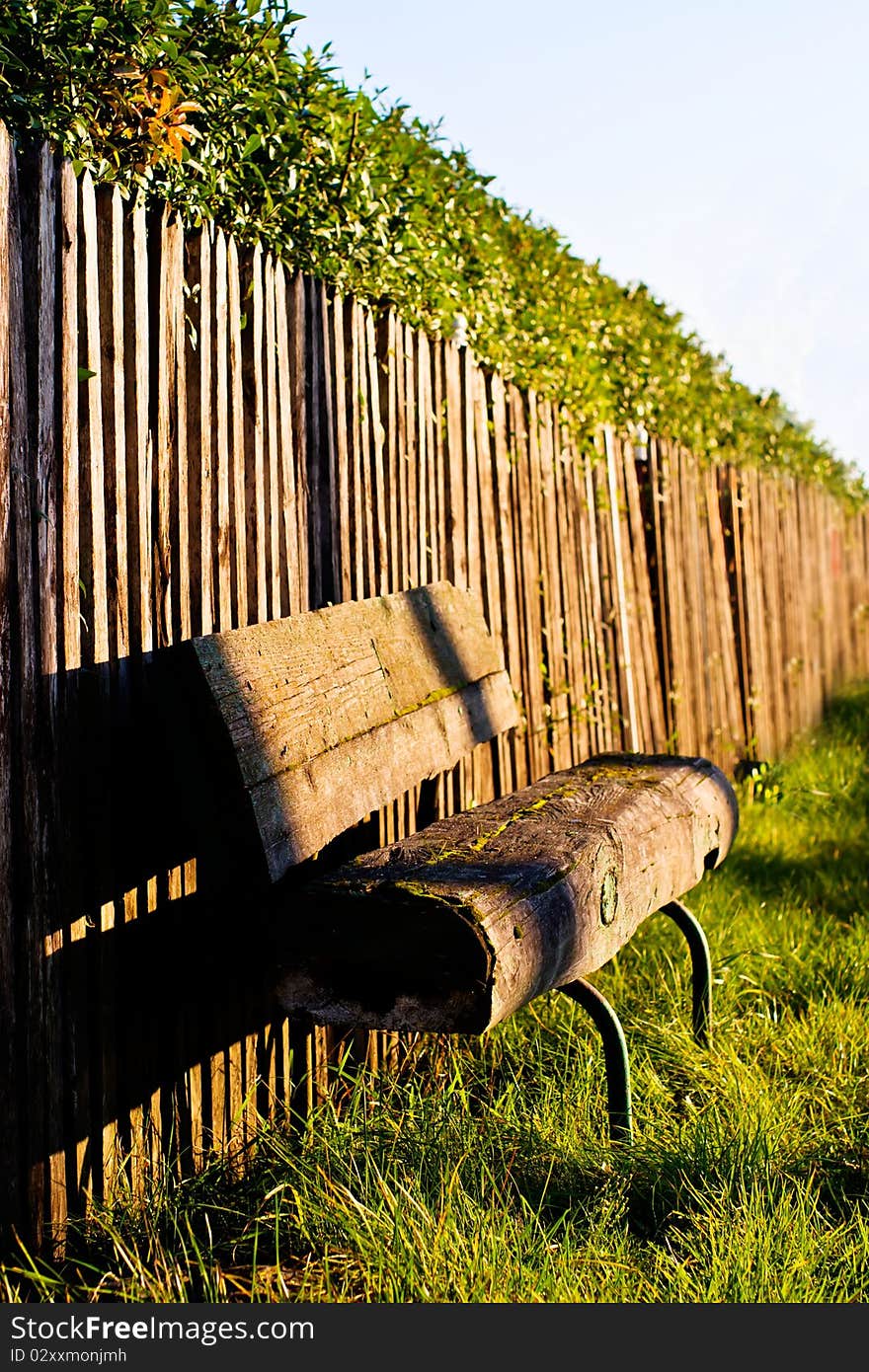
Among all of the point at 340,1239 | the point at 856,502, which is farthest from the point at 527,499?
the point at 856,502

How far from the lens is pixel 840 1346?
2.11 metres

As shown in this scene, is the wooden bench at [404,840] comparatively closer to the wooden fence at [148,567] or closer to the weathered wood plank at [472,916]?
the weathered wood plank at [472,916]

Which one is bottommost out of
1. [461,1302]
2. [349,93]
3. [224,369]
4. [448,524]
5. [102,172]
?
[461,1302]

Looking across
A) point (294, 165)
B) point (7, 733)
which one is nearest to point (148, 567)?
point (7, 733)

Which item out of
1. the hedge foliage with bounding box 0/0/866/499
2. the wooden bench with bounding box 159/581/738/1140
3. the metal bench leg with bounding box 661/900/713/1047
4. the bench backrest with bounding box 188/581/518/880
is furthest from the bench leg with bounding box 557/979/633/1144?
the hedge foliage with bounding box 0/0/866/499

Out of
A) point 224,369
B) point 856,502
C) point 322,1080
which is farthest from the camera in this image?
point 856,502

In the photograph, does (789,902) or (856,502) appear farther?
(856,502)

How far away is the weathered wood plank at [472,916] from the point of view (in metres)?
2.31

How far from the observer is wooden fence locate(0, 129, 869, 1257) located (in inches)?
90.4

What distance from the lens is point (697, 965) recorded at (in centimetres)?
364

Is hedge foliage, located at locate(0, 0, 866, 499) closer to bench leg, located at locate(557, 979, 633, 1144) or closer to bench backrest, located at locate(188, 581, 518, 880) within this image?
bench backrest, located at locate(188, 581, 518, 880)

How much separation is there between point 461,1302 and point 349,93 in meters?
3.04

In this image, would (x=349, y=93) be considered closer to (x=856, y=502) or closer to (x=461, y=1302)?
(x=461, y=1302)

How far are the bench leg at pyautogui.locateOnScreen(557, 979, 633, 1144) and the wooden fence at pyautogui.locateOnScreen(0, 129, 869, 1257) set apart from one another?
0.68 meters
